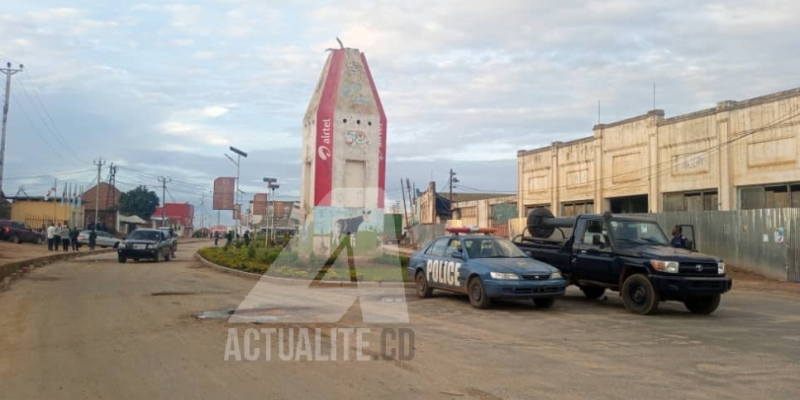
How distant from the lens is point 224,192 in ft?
163

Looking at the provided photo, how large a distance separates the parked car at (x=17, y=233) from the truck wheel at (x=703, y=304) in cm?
4543

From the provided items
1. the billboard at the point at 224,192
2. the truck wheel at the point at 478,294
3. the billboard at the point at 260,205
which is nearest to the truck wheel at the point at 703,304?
the truck wheel at the point at 478,294

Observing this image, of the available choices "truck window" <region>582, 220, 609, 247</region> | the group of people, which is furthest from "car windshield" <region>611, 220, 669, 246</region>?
the group of people

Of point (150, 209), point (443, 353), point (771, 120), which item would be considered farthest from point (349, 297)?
point (150, 209)

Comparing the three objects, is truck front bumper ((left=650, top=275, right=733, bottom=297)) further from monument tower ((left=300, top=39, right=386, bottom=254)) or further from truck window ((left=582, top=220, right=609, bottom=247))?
monument tower ((left=300, top=39, right=386, bottom=254))

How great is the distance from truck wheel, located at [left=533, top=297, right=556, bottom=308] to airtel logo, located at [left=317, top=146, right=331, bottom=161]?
52.6 ft

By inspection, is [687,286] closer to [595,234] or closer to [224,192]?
[595,234]

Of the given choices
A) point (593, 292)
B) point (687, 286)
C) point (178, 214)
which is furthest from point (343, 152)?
point (178, 214)

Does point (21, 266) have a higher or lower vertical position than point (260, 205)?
lower

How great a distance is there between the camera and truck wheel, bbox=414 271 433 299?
14000 millimetres

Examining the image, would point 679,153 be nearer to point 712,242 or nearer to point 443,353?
point 712,242

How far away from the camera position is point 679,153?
3136 centimetres

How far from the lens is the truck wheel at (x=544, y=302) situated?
12.3 meters

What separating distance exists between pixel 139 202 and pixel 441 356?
3941 inches
